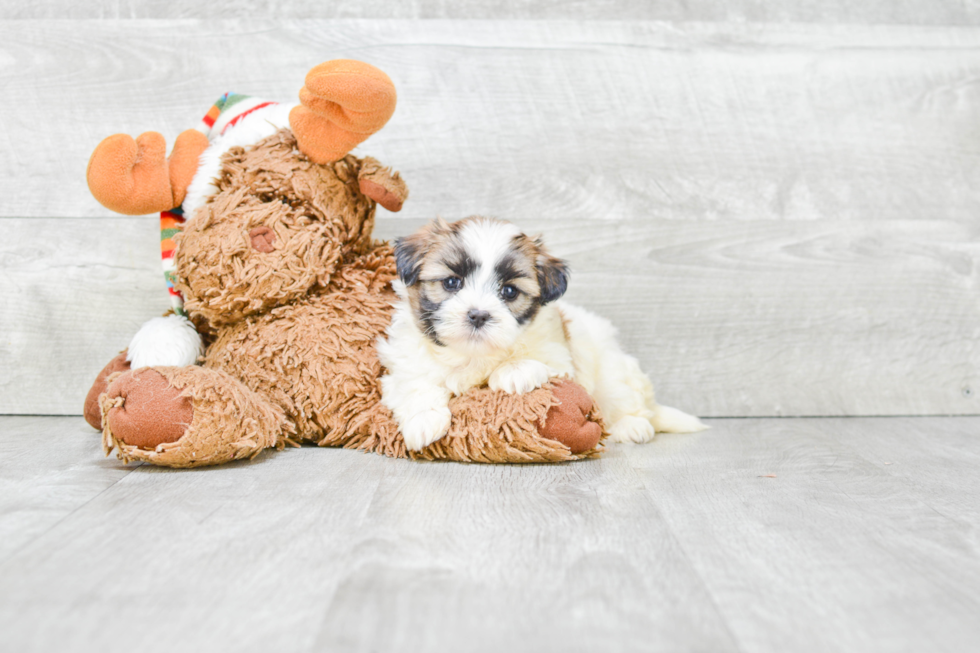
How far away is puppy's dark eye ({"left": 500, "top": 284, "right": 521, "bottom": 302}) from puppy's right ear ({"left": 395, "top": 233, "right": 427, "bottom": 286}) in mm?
167

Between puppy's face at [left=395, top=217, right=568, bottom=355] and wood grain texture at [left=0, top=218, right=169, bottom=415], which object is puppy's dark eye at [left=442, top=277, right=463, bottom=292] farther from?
wood grain texture at [left=0, top=218, right=169, bottom=415]

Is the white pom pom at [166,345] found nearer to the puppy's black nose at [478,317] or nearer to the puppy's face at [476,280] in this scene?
the puppy's face at [476,280]

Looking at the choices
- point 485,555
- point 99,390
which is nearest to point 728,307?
point 485,555

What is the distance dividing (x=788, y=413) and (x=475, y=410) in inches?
43.0

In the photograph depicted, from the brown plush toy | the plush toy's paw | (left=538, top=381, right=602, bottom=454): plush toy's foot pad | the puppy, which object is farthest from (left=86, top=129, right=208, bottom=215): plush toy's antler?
the plush toy's paw

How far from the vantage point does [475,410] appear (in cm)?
149

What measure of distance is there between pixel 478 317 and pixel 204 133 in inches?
32.8

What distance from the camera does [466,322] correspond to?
139 cm

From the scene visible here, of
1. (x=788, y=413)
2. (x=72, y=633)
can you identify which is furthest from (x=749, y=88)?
(x=72, y=633)

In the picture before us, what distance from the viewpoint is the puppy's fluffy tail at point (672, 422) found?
193cm

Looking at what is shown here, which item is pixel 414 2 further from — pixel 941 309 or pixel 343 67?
pixel 941 309

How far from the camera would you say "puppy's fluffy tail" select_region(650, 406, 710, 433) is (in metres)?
1.93

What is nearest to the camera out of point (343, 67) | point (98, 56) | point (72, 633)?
point (72, 633)

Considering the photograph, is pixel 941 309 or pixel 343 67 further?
pixel 941 309
